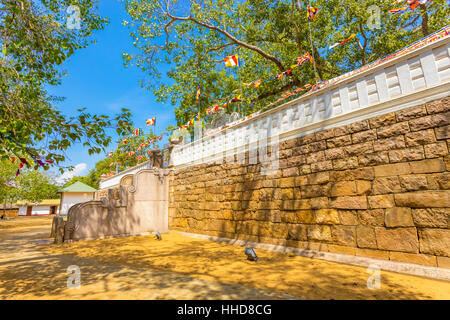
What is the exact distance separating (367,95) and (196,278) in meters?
4.83

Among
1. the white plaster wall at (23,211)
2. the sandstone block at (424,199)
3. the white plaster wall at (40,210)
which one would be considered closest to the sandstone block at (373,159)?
the sandstone block at (424,199)

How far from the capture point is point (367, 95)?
184 inches

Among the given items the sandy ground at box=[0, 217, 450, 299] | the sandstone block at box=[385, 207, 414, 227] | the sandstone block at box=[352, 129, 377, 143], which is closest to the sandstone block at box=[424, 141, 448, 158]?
the sandstone block at box=[352, 129, 377, 143]

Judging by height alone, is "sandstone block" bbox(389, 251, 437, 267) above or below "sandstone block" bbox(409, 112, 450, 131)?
below

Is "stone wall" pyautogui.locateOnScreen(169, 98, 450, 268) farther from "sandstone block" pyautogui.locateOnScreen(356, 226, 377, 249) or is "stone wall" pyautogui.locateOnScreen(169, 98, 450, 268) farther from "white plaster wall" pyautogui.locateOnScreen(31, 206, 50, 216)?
"white plaster wall" pyautogui.locateOnScreen(31, 206, 50, 216)

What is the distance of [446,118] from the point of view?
366 cm

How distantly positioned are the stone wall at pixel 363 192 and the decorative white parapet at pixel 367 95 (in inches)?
8.1

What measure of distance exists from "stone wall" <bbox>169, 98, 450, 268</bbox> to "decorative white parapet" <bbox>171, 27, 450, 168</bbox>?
0.20 meters

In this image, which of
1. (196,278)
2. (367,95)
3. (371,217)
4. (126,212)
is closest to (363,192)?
(371,217)

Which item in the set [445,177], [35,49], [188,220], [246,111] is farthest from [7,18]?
[246,111]

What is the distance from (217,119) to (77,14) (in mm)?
9210

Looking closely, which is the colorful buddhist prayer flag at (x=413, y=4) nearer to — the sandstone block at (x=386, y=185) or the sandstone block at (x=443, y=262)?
the sandstone block at (x=386, y=185)

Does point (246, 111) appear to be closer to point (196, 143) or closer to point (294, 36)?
point (294, 36)

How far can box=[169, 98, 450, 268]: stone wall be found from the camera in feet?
12.1
